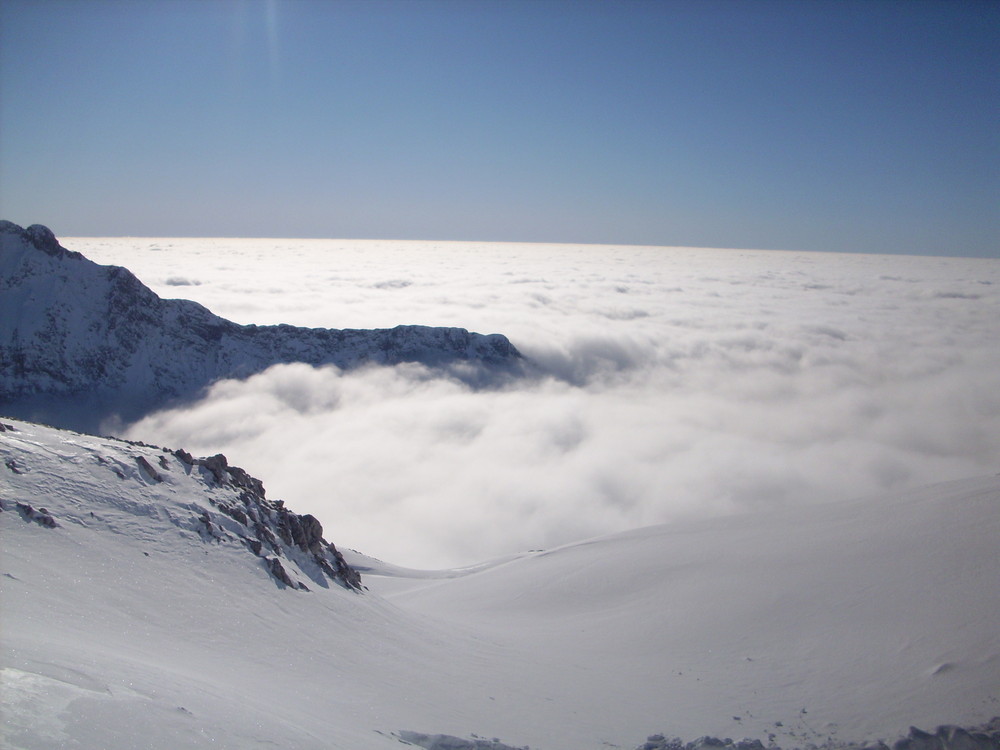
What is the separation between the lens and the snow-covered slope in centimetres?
8819

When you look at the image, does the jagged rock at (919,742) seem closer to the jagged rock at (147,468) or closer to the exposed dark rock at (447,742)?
the exposed dark rock at (447,742)

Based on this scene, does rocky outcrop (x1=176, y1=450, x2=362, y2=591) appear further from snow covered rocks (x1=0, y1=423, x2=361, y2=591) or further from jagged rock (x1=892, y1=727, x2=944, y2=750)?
jagged rock (x1=892, y1=727, x2=944, y2=750)

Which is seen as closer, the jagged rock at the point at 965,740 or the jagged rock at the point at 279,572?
the jagged rock at the point at 965,740

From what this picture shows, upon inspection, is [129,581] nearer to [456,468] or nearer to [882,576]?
[882,576]

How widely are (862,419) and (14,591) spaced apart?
360 ft

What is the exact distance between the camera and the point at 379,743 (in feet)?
36.1

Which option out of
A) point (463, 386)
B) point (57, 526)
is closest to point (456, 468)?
point (463, 386)

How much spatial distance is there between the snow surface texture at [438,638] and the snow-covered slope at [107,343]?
86.2 metres

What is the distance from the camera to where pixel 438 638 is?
1831 centimetres

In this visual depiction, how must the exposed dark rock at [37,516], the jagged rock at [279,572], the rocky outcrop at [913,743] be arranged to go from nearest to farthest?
the rocky outcrop at [913,743], the exposed dark rock at [37,516], the jagged rock at [279,572]

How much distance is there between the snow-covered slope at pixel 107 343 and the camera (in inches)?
3472

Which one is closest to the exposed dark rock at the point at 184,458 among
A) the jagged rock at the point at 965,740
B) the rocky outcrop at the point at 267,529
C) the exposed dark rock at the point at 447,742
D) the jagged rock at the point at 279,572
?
the rocky outcrop at the point at 267,529

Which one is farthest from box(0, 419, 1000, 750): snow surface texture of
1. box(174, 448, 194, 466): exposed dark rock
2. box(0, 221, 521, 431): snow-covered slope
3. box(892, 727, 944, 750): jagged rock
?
box(0, 221, 521, 431): snow-covered slope

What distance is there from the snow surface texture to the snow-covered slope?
86230mm
